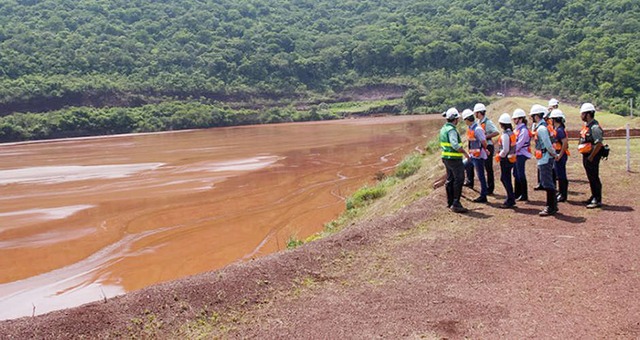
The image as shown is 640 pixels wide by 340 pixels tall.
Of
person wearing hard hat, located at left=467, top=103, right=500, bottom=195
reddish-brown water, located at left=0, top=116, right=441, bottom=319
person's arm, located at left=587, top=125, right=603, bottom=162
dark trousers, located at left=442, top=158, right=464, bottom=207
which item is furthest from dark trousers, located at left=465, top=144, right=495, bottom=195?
reddish-brown water, located at left=0, top=116, right=441, bottom=319

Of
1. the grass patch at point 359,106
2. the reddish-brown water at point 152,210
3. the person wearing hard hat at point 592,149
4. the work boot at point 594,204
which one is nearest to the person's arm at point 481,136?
the person wearing hard hat at point 592,149

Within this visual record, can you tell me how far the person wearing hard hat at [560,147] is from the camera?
10.2 m

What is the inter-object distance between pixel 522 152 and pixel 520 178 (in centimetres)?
66

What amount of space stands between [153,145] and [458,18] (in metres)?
75.4

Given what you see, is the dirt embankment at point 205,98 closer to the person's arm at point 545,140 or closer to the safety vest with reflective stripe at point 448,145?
the safety vest with reflective stripe at point 448,145

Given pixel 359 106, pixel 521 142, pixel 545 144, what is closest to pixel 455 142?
pixel 521 142

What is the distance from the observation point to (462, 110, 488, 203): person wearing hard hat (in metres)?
10.4

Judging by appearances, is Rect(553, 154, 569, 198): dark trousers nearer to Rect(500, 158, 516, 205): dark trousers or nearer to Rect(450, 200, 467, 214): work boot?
Rect(500, 158, 516, 205): dark trousers

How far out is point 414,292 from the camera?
6.80 meters

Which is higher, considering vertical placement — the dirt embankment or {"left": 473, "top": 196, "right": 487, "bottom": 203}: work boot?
the dirt embankment

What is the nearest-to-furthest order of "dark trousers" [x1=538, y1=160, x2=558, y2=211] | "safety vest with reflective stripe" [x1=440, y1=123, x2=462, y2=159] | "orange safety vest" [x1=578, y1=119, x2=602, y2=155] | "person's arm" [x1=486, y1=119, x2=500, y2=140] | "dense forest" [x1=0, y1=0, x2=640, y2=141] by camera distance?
"dark trousers" [x1=538, y1=160, x2=558, y2=211]
"orange safety vest" [x1=578, y1=119, x2=602, y2=155]
"safety vest with reflective stripe" [x1=440, y1=123, x2=462, y2=159]
"person's arm" [x1=486, y1=119, x2=500, y2=140]
"dense forest" [x1=0, y1=0, x2=640, y2=141]

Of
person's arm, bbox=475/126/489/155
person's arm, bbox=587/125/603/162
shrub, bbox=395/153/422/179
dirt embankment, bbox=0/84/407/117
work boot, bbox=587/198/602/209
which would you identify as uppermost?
dirt embankment, bbox=0/84/407/117

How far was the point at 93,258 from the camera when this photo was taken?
14.8 m

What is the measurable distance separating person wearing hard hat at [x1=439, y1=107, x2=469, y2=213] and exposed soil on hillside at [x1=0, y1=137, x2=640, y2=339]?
2.99ft
